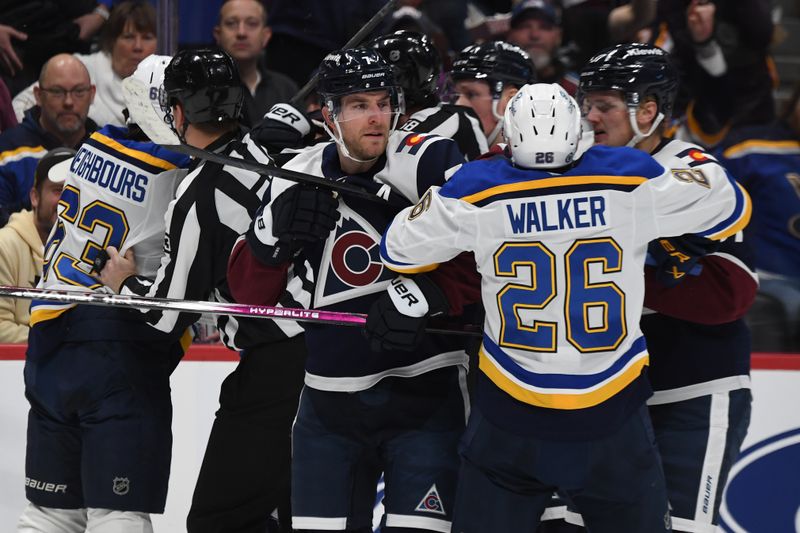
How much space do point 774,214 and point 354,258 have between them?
2079mm

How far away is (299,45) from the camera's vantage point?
5543 millimetres

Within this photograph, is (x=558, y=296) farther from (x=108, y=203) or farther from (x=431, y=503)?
(x=108, y=203)

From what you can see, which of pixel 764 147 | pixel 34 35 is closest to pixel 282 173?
pixel 764 147

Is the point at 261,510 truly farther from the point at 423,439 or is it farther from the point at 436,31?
the point at 436,31

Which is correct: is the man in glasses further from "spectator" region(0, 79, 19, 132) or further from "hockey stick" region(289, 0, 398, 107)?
"hockey stick" region(289, 0, 398, 107)

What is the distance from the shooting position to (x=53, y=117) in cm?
488

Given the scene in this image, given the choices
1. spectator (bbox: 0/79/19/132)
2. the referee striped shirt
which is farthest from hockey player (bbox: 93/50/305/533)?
spectator (bbox: 0/79/19/132)

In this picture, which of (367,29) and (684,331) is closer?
(684,331)

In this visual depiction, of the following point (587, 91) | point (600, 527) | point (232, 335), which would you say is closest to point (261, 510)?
point (232, 335)

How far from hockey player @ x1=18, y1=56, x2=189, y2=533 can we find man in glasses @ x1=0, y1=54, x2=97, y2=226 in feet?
4.76

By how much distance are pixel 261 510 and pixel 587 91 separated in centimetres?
144

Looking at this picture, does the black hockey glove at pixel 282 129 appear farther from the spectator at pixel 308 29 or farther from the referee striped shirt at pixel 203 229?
the spectator at pixel 308 29

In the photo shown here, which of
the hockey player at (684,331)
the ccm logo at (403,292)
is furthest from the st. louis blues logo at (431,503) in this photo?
the hockey player at (684,331)

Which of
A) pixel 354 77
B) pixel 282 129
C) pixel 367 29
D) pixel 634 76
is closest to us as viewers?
pixel 354 77
